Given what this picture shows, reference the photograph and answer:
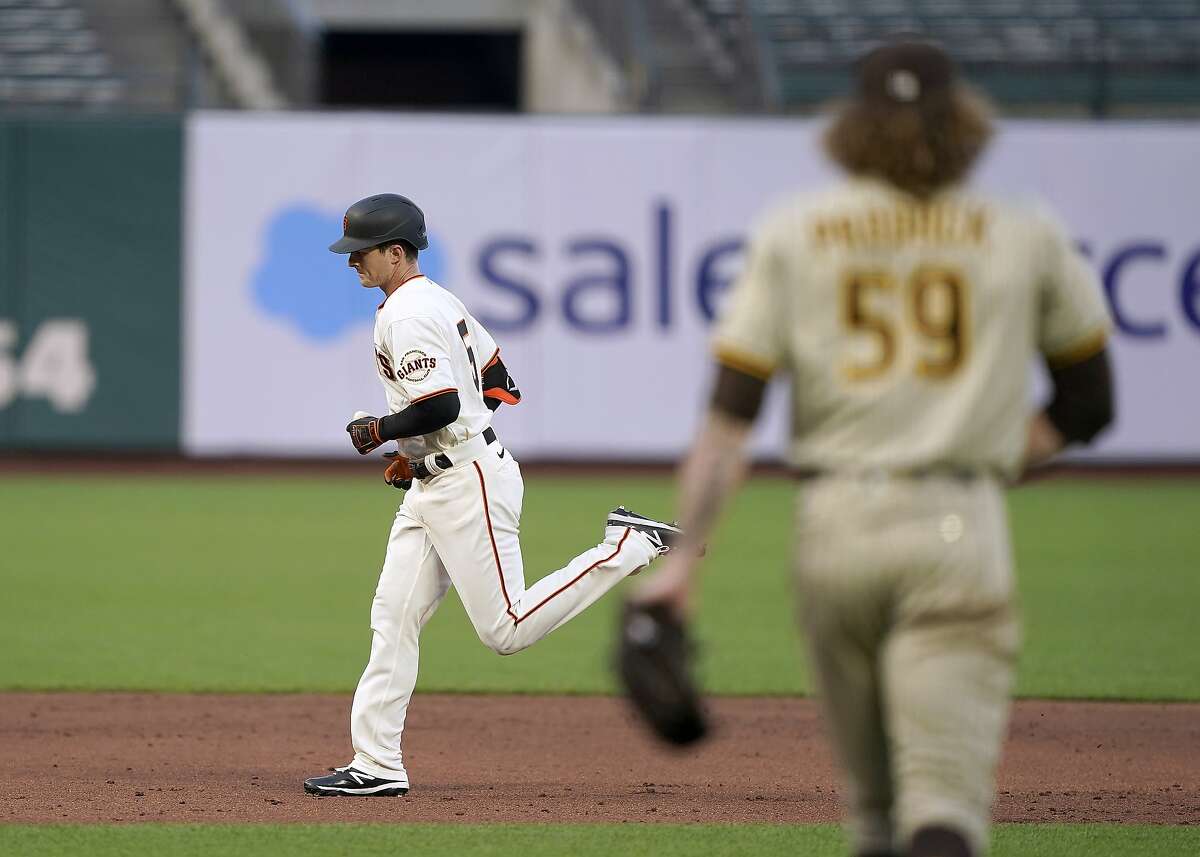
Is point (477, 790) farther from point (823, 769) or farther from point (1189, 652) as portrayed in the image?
point (1189, 652)

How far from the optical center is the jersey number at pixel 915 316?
132 inches

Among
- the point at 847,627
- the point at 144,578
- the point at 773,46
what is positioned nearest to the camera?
the point at 847,627

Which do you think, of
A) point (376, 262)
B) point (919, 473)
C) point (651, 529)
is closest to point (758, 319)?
point (919, 473)

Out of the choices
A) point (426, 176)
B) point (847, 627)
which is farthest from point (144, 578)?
point (847, 627)

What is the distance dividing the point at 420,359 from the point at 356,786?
4.63ft

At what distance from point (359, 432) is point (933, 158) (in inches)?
122

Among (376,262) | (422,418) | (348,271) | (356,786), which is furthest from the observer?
(348,271)

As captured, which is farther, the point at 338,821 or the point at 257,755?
the point at 257,755

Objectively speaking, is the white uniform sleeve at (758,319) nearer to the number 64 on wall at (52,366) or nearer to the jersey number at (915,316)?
the jersey number at (915,316)

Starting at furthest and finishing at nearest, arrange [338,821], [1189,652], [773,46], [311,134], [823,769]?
1. [773,46]
2. [311,134]
3. [1189,652]
4. [823,769]
5. [338,821]

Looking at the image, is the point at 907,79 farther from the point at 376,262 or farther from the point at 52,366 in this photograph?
the point at 52,366

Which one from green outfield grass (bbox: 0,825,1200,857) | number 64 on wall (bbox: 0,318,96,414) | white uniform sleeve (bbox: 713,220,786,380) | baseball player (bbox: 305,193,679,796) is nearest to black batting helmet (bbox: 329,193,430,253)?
baseball player (bbox: 305,193,679,796)

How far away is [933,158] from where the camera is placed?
3.38 metres

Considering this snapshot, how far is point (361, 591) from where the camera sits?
38.2 feet
